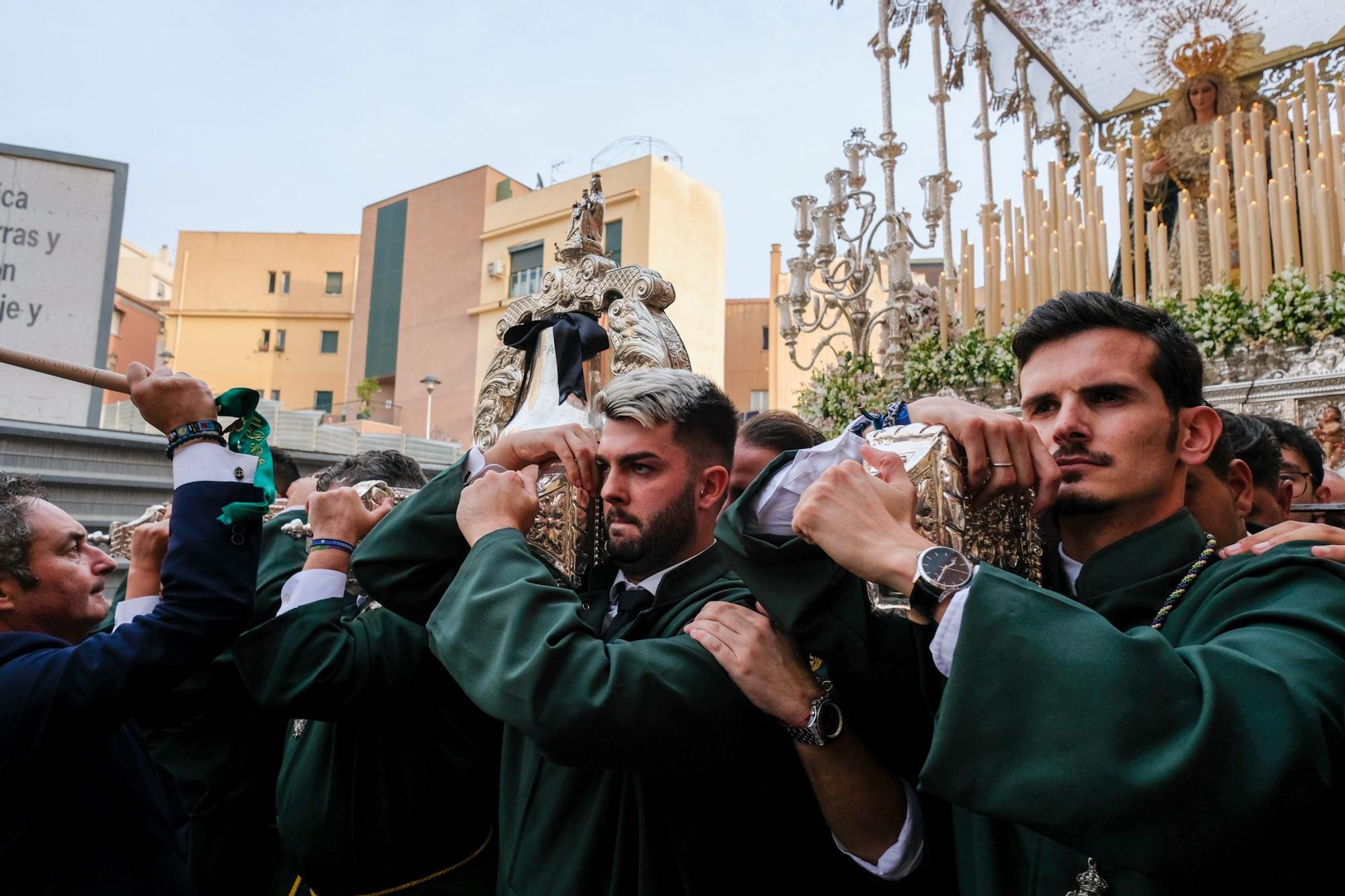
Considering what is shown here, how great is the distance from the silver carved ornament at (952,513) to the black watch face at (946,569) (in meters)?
0.06

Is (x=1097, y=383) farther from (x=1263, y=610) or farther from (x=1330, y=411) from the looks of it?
Answer: (x=1330, y=411)

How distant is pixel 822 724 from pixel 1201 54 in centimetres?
995

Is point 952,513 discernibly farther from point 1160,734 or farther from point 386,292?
point 386,292

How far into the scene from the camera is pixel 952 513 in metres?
1.32

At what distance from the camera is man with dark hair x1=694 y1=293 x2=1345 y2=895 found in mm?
996

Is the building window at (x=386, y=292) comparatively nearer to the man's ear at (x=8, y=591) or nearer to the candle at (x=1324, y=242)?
the candle at (x=1324, y=242)

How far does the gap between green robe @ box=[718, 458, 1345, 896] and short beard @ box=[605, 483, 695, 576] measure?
1.00m

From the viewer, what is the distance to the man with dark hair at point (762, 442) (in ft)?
8.32

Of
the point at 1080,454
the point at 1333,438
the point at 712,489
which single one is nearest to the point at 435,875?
the point at 712,489

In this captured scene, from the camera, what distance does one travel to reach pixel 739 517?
140 cm

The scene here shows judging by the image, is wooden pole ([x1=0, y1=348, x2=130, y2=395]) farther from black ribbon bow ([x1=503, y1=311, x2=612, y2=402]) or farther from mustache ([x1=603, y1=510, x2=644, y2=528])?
black ribbon bow ([x1=503, y1=311, x2=612, y2=402])

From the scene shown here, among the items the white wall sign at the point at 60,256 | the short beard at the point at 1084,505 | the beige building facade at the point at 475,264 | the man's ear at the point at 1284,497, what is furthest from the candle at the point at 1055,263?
the beige building facade at the point at 475,264

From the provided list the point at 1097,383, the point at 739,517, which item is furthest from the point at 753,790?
the point at 1097,383

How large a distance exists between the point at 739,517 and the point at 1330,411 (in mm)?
4716
